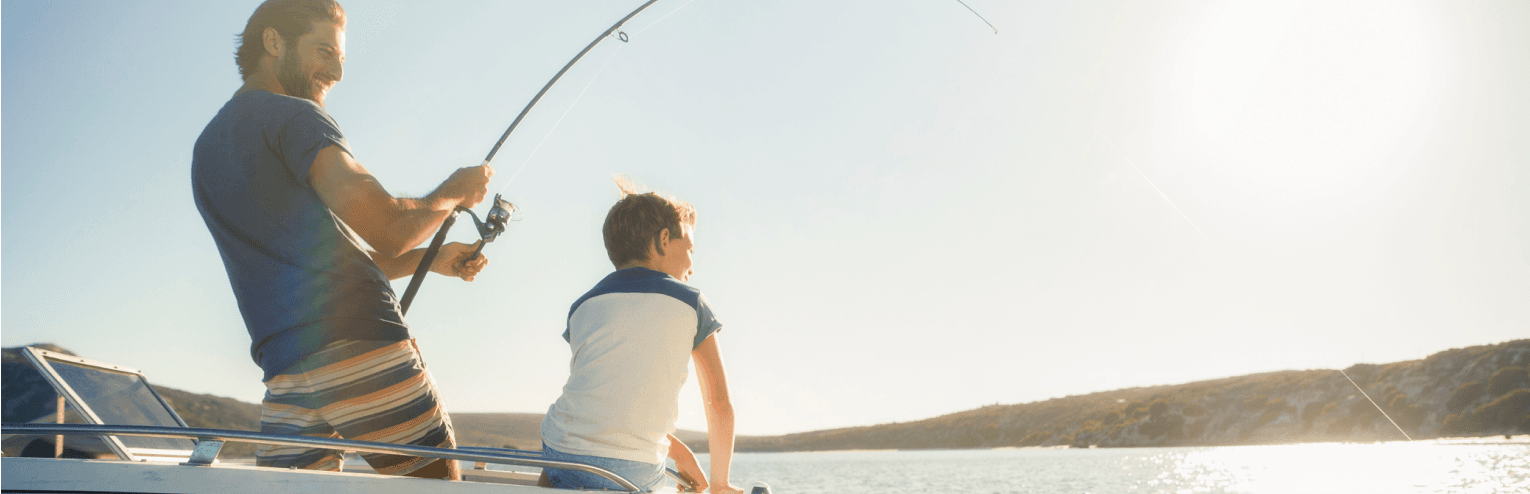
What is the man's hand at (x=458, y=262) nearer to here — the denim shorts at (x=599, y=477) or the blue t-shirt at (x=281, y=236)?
the blue t-shirt at (x=281, y=236)

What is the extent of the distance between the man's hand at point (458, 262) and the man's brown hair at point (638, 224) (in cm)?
68

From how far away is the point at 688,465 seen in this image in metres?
1.91

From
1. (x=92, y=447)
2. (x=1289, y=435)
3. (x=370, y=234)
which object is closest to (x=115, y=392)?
(x=92, y=447)

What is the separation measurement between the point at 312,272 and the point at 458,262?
0.75 metres

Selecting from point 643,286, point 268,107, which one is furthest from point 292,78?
point 643,286

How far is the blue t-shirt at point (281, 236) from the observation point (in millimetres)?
1427

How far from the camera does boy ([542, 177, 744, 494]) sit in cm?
144

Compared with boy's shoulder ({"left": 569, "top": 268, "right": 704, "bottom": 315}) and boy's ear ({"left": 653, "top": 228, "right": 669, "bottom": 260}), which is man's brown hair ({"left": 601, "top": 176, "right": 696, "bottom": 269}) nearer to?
boy's ear ({"left": 653, "top": 228, "right": 669, "bottom": 260})

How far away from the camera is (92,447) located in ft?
6.52

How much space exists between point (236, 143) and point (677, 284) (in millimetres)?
888

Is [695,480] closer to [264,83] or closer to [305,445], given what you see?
[305,445]

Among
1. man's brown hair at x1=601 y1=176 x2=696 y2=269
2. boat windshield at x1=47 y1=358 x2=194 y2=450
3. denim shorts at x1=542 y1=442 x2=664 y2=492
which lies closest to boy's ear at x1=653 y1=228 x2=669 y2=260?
man's brown hair at x1=601 y1=176 x2=696 y2=269

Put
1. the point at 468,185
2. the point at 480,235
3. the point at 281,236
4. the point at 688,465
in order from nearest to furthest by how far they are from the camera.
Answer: the point at 281,236 → the point at 468,185 → the point at 688,465 → the point at 480,235

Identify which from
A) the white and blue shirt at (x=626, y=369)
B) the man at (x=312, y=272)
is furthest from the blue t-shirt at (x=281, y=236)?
the white and blue shirt at (x=626, y=369)
